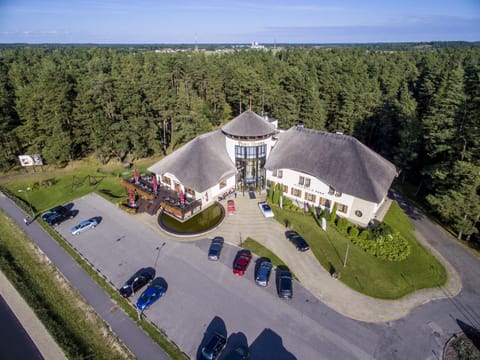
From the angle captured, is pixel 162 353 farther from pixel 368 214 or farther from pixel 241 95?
pixel 241 95

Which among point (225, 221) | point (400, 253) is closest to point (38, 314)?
point (225, 221)

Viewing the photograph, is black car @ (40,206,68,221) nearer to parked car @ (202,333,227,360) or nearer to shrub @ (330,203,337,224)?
parked car @ (202,333,227,360)

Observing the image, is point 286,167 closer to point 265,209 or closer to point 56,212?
point 265,209

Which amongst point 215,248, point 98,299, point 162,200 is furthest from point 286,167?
point 98,299

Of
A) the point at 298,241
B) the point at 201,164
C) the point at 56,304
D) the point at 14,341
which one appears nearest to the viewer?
the point at 14,341

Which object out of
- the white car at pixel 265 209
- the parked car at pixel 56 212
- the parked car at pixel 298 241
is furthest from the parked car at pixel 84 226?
the parked car at pixel 298 241

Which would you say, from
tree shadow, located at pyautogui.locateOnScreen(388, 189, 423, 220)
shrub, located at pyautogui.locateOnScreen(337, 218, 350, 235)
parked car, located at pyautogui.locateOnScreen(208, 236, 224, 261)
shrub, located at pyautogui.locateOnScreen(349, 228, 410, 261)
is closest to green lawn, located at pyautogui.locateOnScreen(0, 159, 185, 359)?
parked car, located at pyautogui.locateOnScreen(208, 236, 224, 261)

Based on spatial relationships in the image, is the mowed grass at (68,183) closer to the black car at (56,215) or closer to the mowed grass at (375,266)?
the black car at (56,215)
